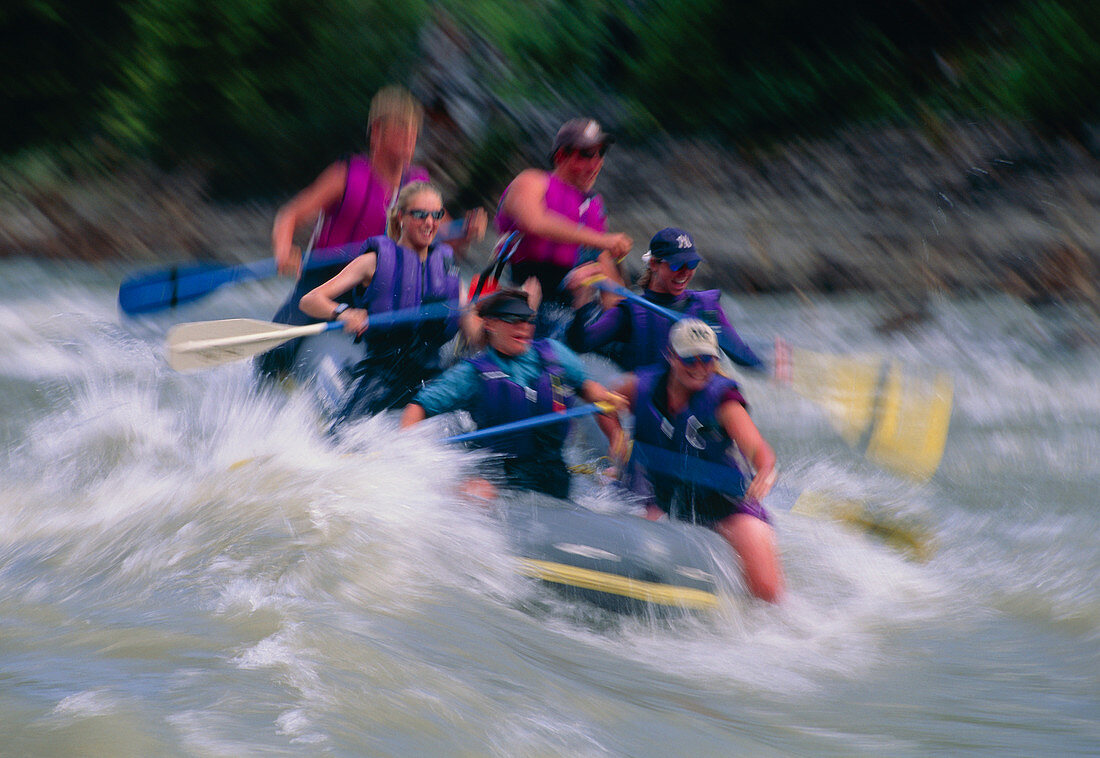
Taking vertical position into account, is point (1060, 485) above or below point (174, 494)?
above

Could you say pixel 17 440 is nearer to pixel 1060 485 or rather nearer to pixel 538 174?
pixel 538 174

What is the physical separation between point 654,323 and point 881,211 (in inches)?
189

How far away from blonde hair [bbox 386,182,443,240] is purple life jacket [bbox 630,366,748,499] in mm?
1142

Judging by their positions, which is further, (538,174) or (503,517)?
(538,174)

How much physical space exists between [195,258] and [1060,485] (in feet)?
26.1

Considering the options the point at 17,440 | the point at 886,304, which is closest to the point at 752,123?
the point at 886,304

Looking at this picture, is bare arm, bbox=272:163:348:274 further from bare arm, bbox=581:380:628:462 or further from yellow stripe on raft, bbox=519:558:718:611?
yellow stripe on raft, bbox=519:558:718:611

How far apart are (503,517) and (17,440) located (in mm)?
2717

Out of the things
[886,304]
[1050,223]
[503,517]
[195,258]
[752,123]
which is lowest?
[503,517]

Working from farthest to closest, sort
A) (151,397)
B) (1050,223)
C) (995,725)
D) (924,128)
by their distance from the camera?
(924,128) → (1050,223) → (151,397) → (995,725)

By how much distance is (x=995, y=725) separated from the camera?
2.52 m

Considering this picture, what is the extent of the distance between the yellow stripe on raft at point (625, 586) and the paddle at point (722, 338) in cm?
115

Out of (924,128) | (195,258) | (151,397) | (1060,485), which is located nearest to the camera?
(1060,485)

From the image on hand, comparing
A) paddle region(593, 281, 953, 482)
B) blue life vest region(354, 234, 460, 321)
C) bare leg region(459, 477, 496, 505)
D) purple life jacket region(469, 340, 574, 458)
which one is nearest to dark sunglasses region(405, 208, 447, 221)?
blue life vest region(354, 234, 460, 321)
